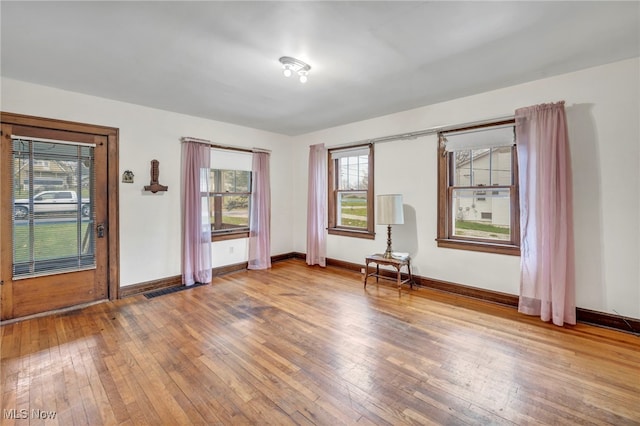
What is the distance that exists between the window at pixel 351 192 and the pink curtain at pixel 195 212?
88.0 inches

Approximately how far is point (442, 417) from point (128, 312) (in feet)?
11.2

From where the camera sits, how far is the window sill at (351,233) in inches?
191

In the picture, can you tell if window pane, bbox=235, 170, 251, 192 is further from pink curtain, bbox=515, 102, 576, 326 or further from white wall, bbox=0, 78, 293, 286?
pink curtain, bbox=515, 102, 576, 326

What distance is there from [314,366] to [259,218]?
11.1 feet

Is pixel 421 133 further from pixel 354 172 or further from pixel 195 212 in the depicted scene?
pixel 195 212

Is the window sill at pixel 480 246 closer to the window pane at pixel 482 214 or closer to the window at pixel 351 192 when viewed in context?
the window pane at pixel 482 214

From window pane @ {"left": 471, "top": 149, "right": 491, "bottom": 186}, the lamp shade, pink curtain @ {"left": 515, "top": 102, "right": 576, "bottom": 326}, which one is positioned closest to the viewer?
pink curtain @ {"left": 515, "top": 102, "right": 576, "bottom": 326}

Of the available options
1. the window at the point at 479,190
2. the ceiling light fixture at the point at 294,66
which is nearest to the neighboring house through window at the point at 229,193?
the ceiling light fixture at the point at 294,66

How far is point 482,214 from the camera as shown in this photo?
377 cm

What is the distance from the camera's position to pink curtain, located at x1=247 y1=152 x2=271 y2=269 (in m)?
5.25

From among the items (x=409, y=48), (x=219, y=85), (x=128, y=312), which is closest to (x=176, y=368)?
(x=128, y=312)

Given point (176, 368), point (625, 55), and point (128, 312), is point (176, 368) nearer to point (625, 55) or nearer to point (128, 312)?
point (128, 312)

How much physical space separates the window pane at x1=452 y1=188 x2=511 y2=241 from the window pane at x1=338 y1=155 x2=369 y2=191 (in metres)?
1.55

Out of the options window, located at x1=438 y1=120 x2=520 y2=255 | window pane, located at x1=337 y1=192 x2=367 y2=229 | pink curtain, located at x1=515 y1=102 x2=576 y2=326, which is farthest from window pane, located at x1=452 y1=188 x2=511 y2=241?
window pane, located at x1=337 y1=192 x2=367 y2=229
